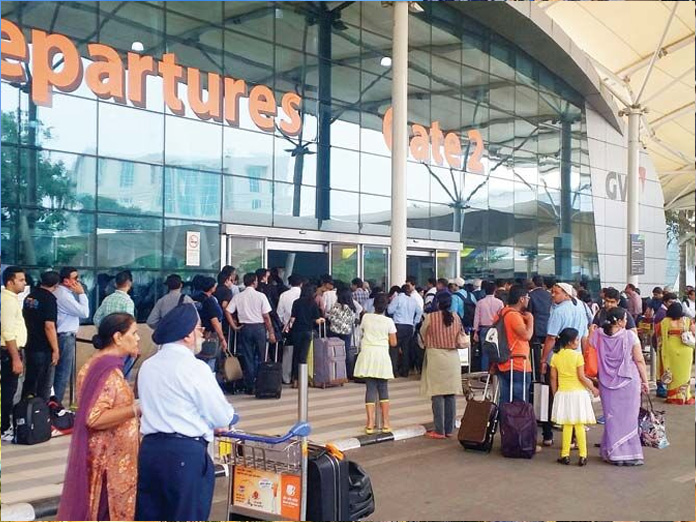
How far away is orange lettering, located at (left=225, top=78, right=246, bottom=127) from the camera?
16344 millimetres

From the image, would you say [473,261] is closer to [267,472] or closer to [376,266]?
[376,266]

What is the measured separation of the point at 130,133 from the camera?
14531 millimetres

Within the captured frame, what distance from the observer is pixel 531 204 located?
83.7 feet

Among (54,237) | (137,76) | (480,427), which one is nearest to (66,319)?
(54,237)

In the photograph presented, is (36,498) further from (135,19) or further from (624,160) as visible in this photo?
(624,160)

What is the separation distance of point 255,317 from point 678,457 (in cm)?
602

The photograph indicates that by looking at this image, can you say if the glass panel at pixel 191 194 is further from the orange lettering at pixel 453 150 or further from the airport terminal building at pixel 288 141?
the orange lettering at pixel 453 150

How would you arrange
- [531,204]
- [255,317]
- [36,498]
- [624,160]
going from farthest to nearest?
1. [624,160]
2. [531,204]
3. [255,317]
4. [36,498]

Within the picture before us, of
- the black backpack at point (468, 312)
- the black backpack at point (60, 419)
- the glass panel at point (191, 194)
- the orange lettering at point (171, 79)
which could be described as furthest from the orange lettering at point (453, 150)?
the black backpack at point (60, 419)

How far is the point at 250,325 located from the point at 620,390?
18.3ft

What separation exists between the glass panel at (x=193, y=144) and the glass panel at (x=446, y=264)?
24.7ft

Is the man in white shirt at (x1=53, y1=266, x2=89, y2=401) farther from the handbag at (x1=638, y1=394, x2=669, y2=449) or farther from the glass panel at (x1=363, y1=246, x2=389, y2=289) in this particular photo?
the glass panel at (x1=363, y1=246, x2=389, y2=289)

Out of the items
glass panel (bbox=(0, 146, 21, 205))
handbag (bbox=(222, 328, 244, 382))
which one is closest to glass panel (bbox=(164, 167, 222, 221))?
glass panel (bbox=(0, 146, 21, 205))

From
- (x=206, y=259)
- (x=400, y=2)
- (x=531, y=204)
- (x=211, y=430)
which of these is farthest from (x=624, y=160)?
(x=211, y=430)
